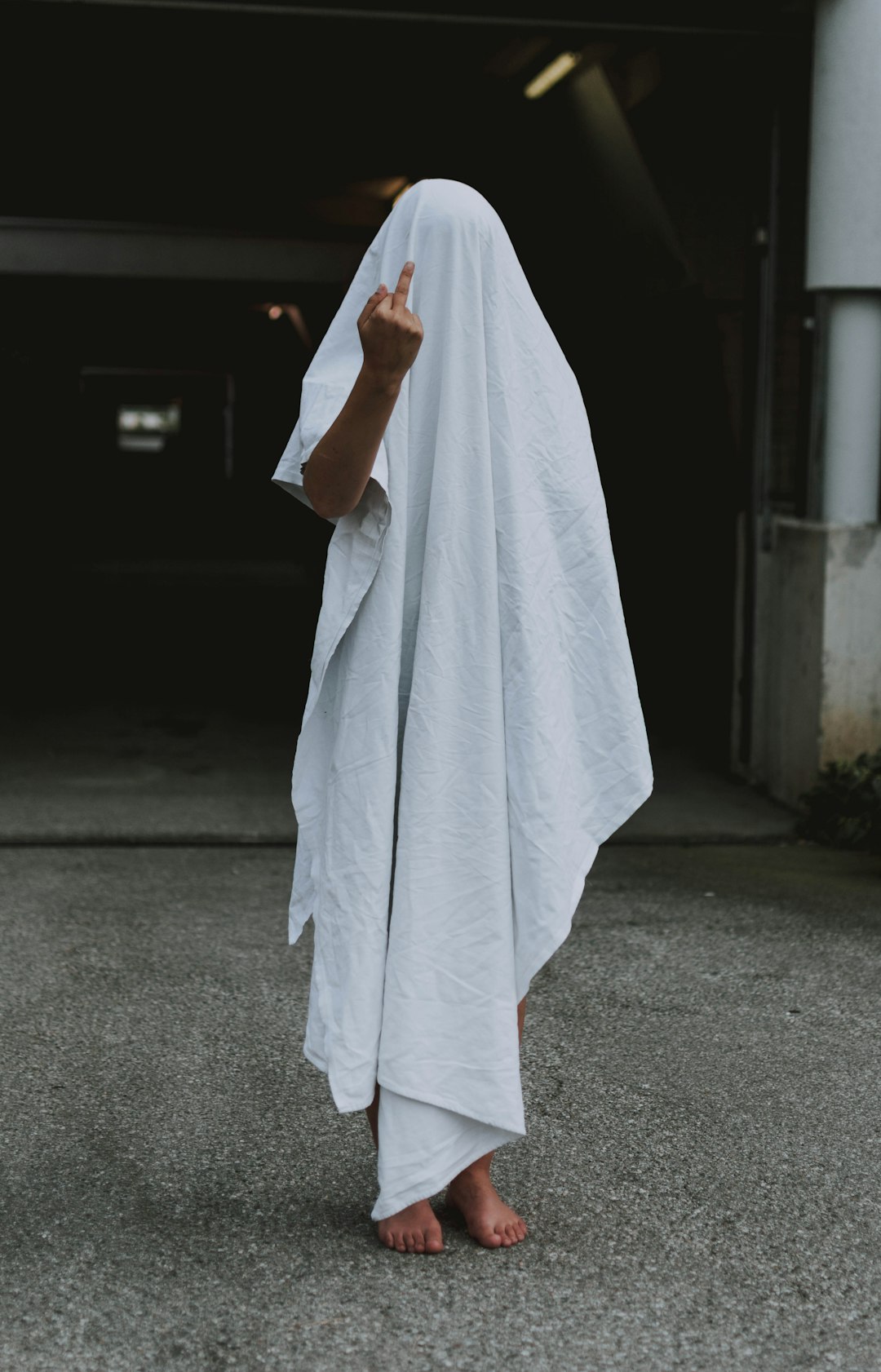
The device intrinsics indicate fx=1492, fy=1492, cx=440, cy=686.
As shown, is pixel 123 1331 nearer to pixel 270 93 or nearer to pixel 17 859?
pixel 17 859

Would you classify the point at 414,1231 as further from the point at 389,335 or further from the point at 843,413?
the point at 843,413

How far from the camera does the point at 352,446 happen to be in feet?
7.20

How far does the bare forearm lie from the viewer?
84.0 inches

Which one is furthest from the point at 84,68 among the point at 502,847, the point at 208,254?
the point at 502,847

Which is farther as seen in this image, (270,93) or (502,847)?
(270,93)

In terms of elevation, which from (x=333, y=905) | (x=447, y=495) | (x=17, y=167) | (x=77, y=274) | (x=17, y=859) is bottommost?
(x=17, y=859)

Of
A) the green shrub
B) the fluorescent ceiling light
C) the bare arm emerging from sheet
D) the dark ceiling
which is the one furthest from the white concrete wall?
the bare arm emerging from sheet

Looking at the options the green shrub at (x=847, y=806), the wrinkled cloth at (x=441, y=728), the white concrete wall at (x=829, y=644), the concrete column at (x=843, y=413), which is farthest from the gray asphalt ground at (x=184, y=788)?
the wrinkled cloth at (x=441, y=728)

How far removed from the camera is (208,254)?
37.2 ft

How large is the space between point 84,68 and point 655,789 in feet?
19.3

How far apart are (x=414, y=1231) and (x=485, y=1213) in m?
0.13

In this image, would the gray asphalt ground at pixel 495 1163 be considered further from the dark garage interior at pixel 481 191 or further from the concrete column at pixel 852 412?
the dark garage interior at pixel 481 191

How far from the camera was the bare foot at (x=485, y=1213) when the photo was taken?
8.08 ft

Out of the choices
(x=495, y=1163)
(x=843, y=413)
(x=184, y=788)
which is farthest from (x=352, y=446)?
(x=184, y=788)
